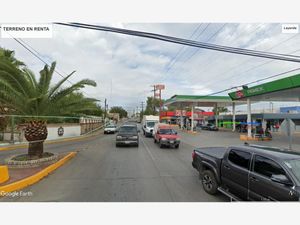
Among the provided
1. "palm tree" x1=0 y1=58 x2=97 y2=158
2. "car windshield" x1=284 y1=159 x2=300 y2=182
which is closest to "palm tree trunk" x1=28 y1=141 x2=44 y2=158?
"palm tree" x1=0 y1=58 x2=97 y2=158

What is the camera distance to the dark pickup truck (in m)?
3.68

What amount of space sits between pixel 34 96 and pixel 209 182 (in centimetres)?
873

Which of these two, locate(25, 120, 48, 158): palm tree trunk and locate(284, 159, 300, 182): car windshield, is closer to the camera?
locate(284, 159, 300, 182): car windshield

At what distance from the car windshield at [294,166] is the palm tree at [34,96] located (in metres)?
9.16

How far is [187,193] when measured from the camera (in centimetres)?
568

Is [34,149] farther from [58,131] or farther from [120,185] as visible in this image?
[58,131]

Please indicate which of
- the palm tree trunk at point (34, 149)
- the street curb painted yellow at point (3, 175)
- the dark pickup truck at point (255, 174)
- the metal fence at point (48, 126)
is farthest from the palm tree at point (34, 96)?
the dark pickup truck at point (255, 174)

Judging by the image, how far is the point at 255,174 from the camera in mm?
4301

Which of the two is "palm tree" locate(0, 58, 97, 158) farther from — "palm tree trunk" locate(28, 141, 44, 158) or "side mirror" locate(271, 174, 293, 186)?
"side mirror" locate(271, 174, 293, 186)

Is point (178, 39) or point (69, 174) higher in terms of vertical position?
point (178, 39)

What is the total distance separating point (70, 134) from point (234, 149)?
21377mm

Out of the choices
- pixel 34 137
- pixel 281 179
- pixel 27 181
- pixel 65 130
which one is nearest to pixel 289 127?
pixel 281 179

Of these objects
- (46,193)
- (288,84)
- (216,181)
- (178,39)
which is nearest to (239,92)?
(288,84)

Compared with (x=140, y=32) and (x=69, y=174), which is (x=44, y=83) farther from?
(x=140, y=32)
